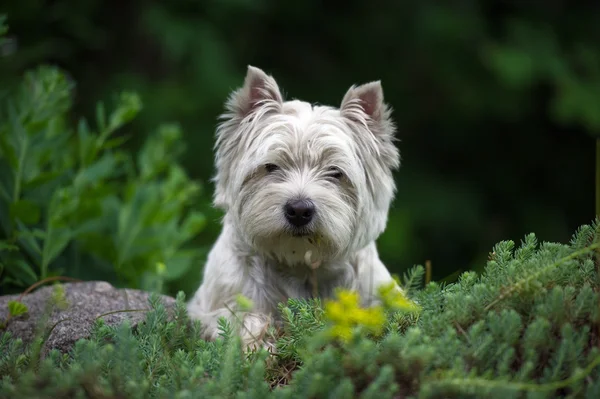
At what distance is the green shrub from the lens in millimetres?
4312

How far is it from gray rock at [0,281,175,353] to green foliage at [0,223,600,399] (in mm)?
428

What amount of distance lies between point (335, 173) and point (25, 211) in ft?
6.19

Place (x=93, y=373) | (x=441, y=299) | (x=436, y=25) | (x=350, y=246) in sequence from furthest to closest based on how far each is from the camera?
(x=436, y=25)
(x=350, y=246)
(x=441, y=299)
(x=93, y=373)

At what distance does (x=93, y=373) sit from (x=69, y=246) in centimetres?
263

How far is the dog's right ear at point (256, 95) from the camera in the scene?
3834 mm

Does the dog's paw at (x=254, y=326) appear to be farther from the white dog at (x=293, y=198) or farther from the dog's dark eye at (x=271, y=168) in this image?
the dog's dark eye at (x=271, y=168)

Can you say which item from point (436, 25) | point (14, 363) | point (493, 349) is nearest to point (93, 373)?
point (14, 363)

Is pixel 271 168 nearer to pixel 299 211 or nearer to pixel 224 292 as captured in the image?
pixel 299 211

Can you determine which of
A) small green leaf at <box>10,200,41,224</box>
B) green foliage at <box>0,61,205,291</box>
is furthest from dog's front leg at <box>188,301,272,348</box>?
small green leaf at <box>10,200,41,224</box>

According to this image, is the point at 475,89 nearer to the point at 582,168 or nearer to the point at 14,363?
the point at 582,168

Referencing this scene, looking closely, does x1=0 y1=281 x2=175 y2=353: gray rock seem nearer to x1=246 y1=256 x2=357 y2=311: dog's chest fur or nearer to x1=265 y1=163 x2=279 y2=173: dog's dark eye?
x1=246 y1=256 x2=357 y2=311: dog's chest fur

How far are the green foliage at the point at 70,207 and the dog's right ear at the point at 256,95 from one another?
977mm

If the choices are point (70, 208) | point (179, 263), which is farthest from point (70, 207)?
point (179, 263)

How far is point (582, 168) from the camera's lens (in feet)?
35.1
